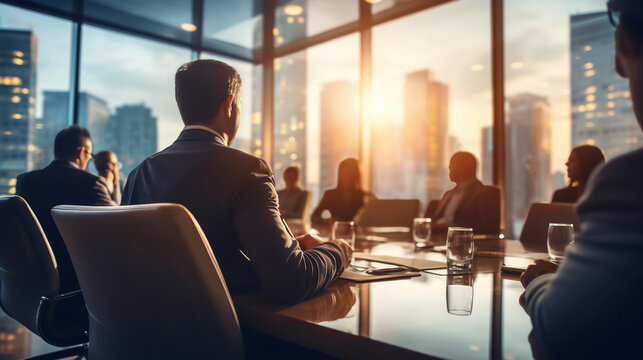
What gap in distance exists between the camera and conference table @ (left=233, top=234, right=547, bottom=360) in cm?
68

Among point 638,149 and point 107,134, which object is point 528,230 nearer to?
point 638,149

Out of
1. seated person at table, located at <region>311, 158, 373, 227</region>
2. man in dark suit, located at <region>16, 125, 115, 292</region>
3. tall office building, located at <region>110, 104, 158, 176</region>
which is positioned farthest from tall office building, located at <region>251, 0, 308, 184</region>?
man in dark suit, located at <region>16, 125, 115, 292</region>

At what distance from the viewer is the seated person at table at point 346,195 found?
4387 mm

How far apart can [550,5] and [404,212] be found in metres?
2.68

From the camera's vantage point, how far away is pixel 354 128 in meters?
5.83

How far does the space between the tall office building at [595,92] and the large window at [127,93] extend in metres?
4.50

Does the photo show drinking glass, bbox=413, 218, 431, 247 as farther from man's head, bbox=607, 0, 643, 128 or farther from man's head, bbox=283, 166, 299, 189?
man's head, bbox=283, 166, 299, 189

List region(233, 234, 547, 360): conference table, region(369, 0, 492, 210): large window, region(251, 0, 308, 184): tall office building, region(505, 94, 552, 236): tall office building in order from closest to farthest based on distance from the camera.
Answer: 1. region(233, 234, 547, 360): conference table
2. region(505, 94, 552, 236): tall office building
3. region(369, 0, 492, 210): large window
4. region(251, 0, 308, 184): tall office building

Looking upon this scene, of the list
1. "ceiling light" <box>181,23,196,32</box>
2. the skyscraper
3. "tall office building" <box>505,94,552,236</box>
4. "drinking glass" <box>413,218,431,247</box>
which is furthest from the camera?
"ceiling light" <box>181,23,196,32</box>

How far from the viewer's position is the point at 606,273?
53cm

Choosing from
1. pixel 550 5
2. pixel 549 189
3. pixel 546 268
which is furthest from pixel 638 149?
pixel 550 5

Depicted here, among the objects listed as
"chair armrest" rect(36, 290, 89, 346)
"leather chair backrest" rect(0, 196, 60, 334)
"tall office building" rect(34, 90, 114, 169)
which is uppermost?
"tall office building" rect(34, 90, 114, 169)

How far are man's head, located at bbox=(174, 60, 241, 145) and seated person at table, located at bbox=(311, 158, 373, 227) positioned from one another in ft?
10.3

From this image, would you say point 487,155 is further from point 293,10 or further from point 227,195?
point 227,195
